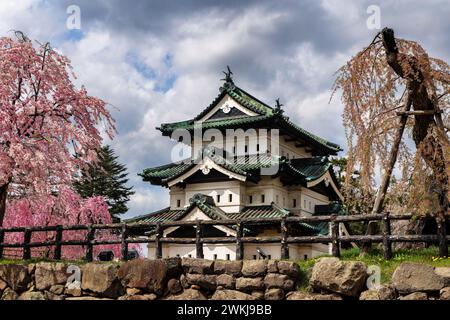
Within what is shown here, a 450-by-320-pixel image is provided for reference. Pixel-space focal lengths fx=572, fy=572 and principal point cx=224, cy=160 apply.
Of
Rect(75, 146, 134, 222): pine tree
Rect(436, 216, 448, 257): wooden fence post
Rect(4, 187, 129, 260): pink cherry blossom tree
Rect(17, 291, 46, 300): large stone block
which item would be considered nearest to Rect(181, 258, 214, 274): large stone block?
Rect(17, 291, 46, 300): large stone block

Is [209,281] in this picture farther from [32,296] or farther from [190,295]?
[32,296]

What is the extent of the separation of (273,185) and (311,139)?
597 cm

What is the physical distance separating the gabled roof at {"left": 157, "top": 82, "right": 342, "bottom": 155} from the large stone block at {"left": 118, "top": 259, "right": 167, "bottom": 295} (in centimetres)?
1747

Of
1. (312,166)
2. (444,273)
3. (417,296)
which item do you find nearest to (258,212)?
(312,166)

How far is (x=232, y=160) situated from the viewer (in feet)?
107

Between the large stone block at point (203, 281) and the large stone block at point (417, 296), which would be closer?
the large stone block at point (417, 296)

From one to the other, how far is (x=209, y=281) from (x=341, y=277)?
3.41 metres

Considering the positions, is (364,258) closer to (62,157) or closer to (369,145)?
(369,145)

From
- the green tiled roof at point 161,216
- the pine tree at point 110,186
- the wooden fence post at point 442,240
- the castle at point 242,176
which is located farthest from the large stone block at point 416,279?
the pine tree at point 110,186

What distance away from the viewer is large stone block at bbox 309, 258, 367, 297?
12844mm

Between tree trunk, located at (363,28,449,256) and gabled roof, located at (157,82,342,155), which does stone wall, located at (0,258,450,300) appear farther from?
gabled roof, located at (157,82,342,155)

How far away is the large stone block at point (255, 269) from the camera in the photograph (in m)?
14.0

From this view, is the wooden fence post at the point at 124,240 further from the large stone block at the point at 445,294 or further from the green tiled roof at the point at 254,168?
the green tiled roof at the point at 254,168
